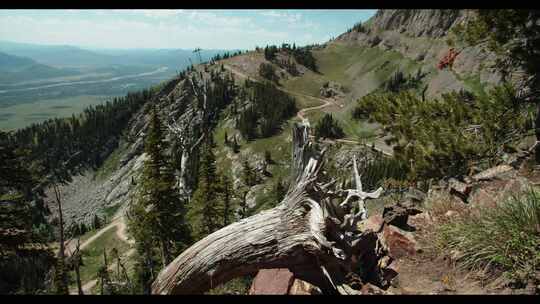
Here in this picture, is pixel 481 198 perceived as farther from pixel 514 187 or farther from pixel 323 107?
pixel 323 107

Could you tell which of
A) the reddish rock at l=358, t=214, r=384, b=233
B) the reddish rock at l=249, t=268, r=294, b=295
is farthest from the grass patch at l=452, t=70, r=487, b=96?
the reddish rock at l=249, t=268, r=294, b=295

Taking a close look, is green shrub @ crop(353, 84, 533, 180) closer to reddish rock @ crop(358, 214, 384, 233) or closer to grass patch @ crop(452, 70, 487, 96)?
reddish rock @ crop(358, 214, 384, 233)

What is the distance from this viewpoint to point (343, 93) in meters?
157

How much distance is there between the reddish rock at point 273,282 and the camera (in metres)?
7.21

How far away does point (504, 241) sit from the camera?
5941mm

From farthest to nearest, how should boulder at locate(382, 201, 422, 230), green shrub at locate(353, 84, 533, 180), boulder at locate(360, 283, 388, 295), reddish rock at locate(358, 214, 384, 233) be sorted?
green shrub at locate(353, 84, 533, 180)
reddish rock at locate(358, 214, 384, 233)
boulder at locate(382, 201, 422, 230)
boulder at locate(360, 283, 388, 295)

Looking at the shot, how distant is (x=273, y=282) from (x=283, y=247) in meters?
1.00

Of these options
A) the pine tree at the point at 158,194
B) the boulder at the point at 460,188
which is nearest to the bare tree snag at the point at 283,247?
the boulder at the point at 460,188

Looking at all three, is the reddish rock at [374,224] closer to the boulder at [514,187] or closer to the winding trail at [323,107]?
the boulder at [514,187]

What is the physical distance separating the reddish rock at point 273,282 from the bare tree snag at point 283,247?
1.20ft

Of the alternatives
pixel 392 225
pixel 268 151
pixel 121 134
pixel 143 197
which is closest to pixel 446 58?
pixel 392 225

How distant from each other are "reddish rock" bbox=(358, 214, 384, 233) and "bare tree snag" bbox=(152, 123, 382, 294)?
96.1 inches

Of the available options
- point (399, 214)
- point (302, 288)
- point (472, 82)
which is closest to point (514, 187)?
point (399, 214)

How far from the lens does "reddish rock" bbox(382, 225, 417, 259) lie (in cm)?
823
